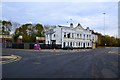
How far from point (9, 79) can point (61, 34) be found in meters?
69.4

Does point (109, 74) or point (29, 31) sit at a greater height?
point (29, 31)

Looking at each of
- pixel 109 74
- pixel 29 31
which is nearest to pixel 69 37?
pixel 29 31

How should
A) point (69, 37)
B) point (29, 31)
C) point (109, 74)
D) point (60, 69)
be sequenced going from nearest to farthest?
1. point (109, 74)
2. point (60, 69)
3. point (69, 37)
4. point (29, 31)

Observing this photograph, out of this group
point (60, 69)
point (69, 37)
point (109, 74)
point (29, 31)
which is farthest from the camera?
point (29, 31)

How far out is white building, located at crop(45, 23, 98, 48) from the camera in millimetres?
81438

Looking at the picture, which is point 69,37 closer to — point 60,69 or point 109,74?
point 60,69

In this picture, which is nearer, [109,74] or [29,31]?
[109,74]

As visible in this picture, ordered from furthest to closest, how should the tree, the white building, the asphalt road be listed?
the tree
the white building
the asphalt road

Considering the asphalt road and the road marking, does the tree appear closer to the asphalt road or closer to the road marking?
the asphalt road

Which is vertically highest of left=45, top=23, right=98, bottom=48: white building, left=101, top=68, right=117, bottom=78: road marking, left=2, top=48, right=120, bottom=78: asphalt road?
left=45, top=23, right=98, bottom=48: white building

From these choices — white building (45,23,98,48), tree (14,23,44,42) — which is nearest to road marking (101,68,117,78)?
white building (45,23,98,48)

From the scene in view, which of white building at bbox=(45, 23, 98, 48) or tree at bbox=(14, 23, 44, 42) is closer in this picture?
white building at bbox=(45, 23, 98, 48)

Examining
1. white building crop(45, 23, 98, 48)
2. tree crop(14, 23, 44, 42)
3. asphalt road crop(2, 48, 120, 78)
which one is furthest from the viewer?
tree crop(14, 23, 44, 42)

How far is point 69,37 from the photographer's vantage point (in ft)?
277
